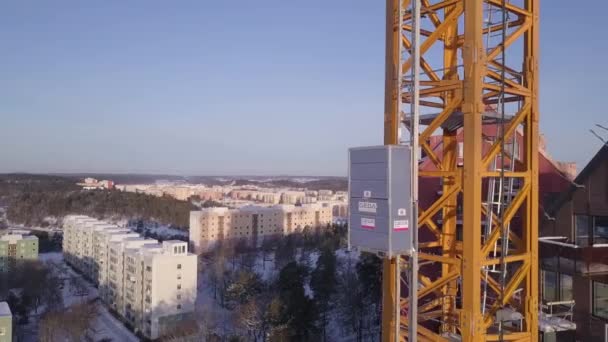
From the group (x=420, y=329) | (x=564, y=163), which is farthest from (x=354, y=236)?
(x=564, y=163)

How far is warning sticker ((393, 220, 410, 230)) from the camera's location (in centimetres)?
381

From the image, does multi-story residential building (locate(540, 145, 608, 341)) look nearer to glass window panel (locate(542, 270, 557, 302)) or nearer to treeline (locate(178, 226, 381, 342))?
glass window panel (locate(542, 270, 557, 302))

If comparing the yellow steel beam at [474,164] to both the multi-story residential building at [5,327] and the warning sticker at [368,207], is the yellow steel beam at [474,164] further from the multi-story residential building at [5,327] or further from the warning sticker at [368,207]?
the multi-story residential building at [5,327]

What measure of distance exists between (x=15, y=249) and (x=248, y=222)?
946 inches

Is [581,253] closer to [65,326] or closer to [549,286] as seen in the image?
[549,286]

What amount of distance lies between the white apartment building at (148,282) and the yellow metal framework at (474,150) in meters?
23.7

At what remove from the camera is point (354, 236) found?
416 centimetres

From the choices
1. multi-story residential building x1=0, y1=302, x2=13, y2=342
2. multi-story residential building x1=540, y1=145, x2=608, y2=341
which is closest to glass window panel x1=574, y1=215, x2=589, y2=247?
multi-story residential building x1=540, y1=145, x2=608, y2=341

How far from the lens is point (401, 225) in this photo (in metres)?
3.83

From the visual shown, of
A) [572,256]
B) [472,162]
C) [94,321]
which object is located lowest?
[94,321]

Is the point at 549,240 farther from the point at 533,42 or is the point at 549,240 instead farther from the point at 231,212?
the point at 231,212

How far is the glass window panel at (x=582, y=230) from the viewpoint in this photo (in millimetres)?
7195

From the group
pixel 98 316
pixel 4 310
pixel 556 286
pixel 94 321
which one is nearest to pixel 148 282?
pixel 94 321

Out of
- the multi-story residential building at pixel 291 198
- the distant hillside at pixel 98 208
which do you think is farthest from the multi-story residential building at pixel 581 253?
the multi-story residential building at pixel 291 198
